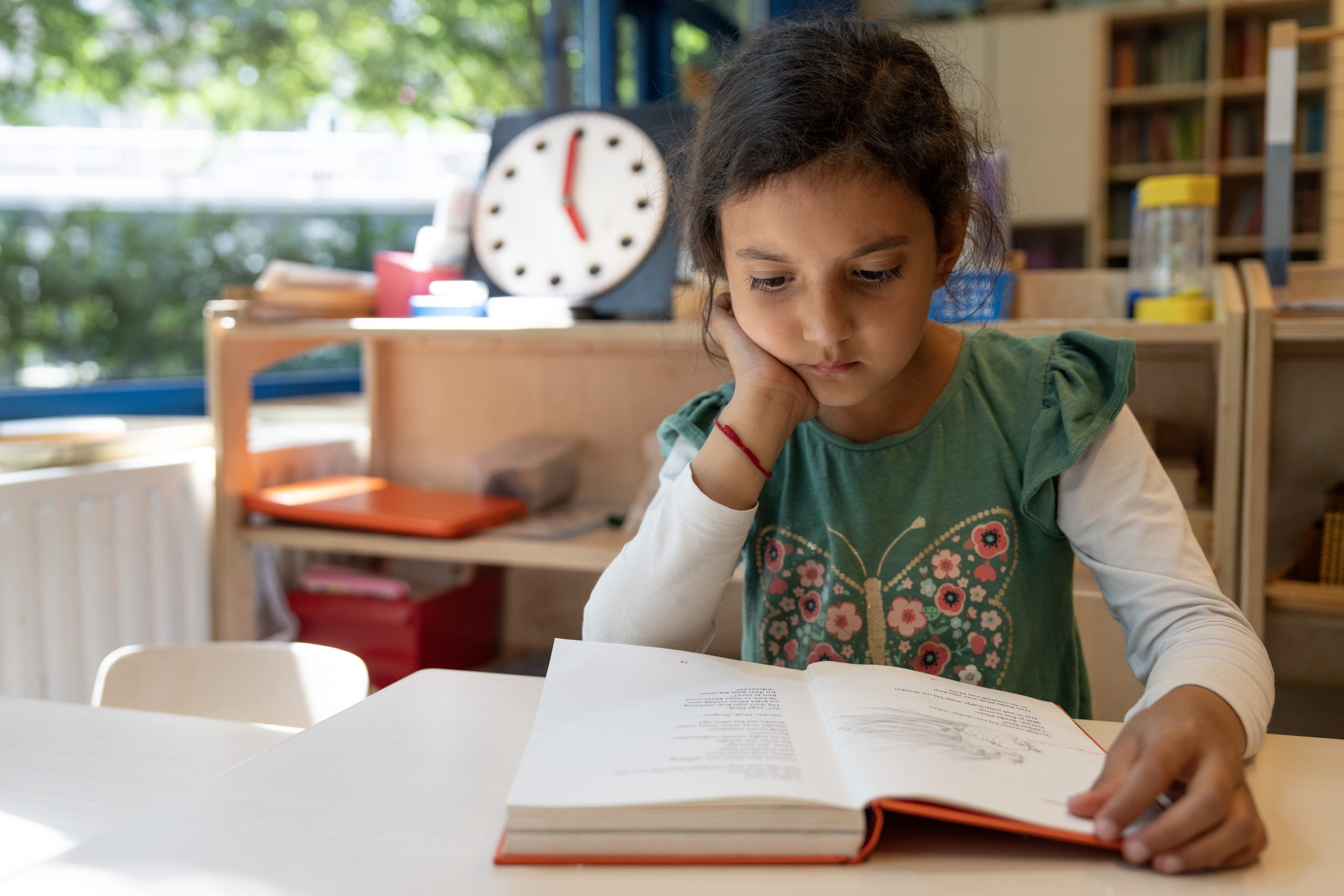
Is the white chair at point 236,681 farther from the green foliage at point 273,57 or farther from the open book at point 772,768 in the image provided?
the green foliage at point 273,57

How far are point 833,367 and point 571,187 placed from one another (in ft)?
3.60

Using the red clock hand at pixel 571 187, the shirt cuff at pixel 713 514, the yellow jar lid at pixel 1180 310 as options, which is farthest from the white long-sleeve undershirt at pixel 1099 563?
the red clock hand at pixel 571 187

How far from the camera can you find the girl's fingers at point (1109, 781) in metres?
0.50

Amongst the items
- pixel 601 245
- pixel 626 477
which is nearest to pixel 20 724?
pixel 601 245

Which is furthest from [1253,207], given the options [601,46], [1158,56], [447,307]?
[447,307]

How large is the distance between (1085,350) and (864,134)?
30cm

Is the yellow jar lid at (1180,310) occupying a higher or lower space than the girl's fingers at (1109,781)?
higher

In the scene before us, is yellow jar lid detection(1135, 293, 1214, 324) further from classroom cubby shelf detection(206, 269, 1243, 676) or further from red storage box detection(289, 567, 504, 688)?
red storage box detection(289, 567, 504, 688)

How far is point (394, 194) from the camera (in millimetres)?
2580

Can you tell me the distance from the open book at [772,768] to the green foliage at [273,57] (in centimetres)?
187

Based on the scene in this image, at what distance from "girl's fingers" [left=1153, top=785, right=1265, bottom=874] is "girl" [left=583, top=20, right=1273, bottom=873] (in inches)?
3.2

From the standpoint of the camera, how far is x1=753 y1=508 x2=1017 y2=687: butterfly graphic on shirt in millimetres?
887

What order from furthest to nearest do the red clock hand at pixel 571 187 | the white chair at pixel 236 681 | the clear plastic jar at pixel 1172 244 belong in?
the red clock hand at pixel 571 187 < the clear plastic jar at pixel 1172 244 < the white chair at pixel 236 681

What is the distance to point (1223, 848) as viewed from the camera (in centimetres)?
48
